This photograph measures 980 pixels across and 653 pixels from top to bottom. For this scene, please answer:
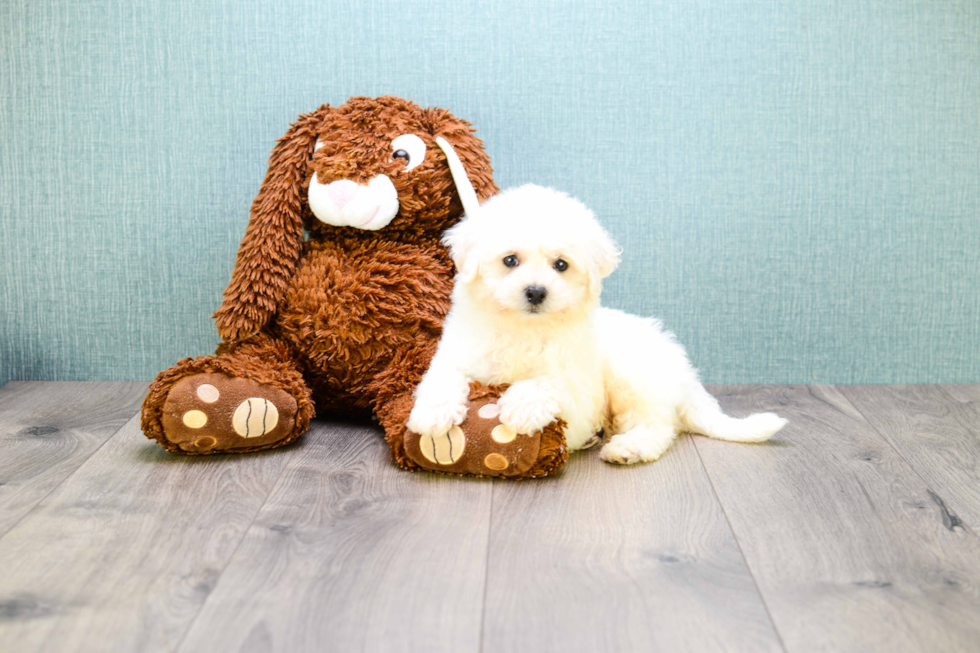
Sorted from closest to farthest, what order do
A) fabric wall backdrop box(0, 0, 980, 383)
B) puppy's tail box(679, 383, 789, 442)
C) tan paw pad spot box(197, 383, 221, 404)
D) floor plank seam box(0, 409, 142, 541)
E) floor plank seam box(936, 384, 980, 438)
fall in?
floor plank seam box(0, 409, 142, 541) → tan paw pad spot box(197, 383, 221, 404) → puppy's tail box(679, 383, 789, 442) → floor plank seam box(936, 384, 980, 438) → fabric wall backdrop box(0, 0, 980, 383)

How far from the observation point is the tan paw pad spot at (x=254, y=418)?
5.28 ft

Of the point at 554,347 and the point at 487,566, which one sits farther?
the point at 554,347

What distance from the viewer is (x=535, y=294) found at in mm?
1494

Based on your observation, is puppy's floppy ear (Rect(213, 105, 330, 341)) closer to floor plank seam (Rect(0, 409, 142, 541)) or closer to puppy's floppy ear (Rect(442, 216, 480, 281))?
floor plank seam (Rect(0, 409, 142, 541))

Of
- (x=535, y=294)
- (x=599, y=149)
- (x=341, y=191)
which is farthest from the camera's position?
(x=599, y=149)

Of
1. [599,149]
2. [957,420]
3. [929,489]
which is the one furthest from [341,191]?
[957,420]

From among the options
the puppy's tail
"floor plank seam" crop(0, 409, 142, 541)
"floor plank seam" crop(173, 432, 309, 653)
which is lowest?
"floor plank seam" crop(0, 409, 142, 541)

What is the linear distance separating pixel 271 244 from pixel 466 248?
0.49m

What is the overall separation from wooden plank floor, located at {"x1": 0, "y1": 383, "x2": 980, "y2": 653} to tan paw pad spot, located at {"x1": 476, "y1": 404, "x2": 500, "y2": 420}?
123mm

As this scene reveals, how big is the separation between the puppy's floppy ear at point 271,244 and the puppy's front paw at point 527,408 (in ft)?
1.96

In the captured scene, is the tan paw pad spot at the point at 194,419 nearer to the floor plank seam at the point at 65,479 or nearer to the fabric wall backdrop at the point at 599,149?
the floor plank seam at the point at 65,479

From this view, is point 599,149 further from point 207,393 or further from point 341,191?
point 207,393

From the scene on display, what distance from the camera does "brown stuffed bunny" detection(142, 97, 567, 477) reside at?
1.78 m

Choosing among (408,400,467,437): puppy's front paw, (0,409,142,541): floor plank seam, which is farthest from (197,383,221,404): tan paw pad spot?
(408,400,467,437): puppy's front paw
